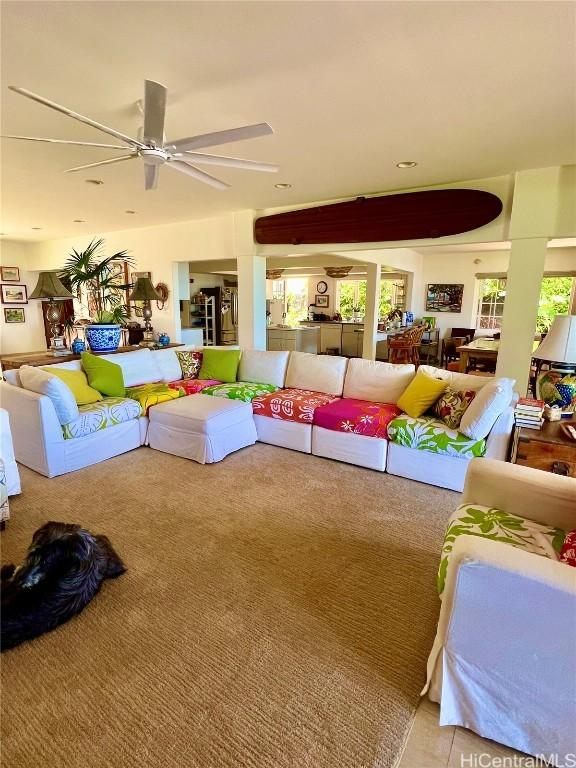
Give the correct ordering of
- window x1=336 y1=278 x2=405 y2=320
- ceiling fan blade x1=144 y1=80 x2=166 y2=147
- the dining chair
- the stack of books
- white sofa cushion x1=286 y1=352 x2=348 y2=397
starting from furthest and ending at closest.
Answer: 1. window x1=336 y1=278 x2=405 y2=320
2. the dining chair
3. white sofa cushion x1=286 y1=352 x2=348 y2=397
4. the stack of books
5. ceiling fan blade x1=144 y1=80 x2=166 y2=147

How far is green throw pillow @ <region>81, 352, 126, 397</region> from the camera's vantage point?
151 inches

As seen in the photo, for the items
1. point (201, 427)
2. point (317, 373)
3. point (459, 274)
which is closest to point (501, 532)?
point (201, 427)

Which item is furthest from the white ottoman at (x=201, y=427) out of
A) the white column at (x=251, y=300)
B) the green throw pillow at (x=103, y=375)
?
the white column at (x=251, y=300)

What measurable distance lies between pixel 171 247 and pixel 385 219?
3492 millimetres

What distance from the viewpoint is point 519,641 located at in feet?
3.98

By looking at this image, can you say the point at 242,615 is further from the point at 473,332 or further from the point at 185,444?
the point at 473,332

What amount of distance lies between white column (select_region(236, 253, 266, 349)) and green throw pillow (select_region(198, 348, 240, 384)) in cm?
92

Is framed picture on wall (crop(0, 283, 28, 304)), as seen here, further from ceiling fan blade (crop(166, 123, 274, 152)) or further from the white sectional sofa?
ceiling fan blade (crop(166, 123, 274, 152))

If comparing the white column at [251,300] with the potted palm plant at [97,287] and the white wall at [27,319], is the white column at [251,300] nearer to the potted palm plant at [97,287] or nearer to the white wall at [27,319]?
the potted palm plant at [97,287]

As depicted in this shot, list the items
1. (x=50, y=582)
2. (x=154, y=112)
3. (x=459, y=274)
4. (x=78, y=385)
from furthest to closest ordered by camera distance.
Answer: (x=459, y=274) < (x=78, y=385) < (x=154, y=112) < (x=50, y=582)

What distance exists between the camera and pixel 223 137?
2.03m

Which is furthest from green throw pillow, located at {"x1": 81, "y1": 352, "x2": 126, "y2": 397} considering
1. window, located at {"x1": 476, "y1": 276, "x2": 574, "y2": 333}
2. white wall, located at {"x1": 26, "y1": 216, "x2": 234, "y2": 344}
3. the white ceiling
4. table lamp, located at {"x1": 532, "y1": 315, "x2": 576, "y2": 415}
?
window, located at {"x1": 476, "y1": 276, "x2": 574, "y2": 333}

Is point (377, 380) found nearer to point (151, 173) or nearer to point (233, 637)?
point (151, 173)

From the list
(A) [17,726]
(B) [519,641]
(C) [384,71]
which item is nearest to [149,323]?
(C) [384,71]
